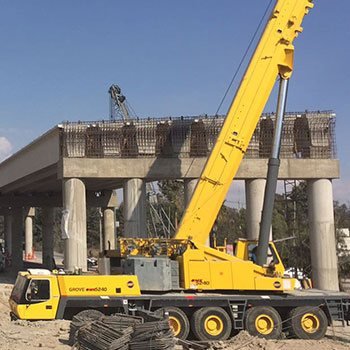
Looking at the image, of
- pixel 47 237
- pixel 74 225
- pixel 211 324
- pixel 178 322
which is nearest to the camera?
pixel 178 322

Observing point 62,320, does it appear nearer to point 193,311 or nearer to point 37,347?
point 37,347

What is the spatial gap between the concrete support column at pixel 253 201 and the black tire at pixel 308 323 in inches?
484

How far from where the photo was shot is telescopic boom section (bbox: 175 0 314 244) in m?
18.3

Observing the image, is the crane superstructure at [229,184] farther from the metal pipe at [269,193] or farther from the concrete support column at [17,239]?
the concrete support column at [17,239]

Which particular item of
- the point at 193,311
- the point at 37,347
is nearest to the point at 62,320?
the point at 37,347

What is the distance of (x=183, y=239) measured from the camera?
1806 cm

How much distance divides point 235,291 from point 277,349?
113 inches

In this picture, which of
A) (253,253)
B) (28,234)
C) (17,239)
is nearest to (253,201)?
(253,253)

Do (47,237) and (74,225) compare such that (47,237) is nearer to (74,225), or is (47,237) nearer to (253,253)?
(74,225)

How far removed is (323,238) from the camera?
99.3 ft

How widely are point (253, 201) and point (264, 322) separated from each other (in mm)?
13481

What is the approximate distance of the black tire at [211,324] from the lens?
17.1 meters

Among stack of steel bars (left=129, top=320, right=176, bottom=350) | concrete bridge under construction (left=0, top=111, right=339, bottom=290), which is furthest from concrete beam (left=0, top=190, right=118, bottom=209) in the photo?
stack of steel bars (left=129, top=320, right=176, bottom=350)

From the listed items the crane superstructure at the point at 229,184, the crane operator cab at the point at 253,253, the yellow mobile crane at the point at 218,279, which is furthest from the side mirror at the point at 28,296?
the crane operator cab at the point at 253,253
